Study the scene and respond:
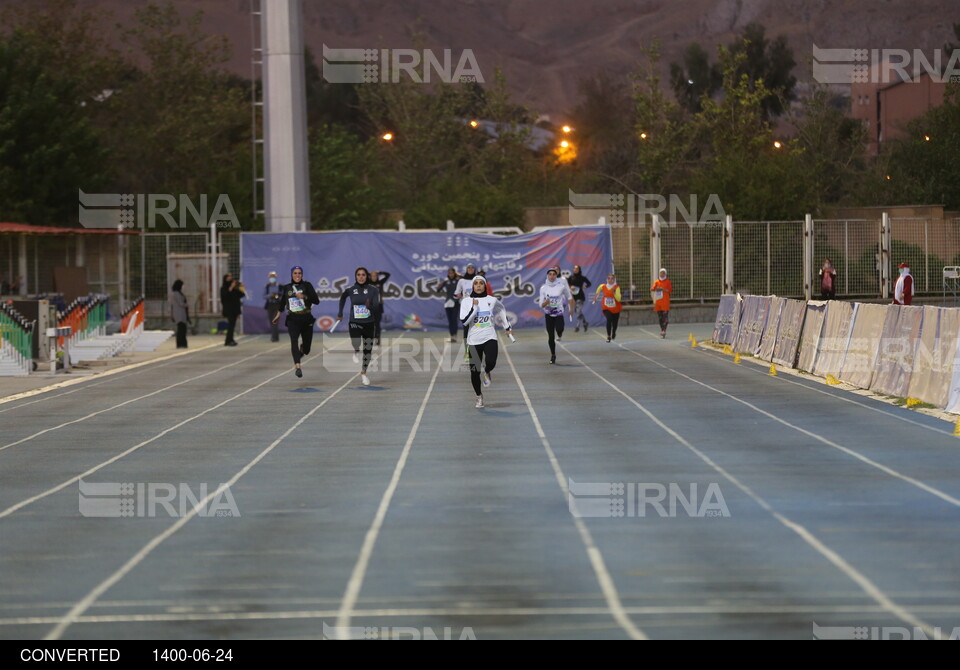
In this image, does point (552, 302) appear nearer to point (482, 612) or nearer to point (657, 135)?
point (482, 612)

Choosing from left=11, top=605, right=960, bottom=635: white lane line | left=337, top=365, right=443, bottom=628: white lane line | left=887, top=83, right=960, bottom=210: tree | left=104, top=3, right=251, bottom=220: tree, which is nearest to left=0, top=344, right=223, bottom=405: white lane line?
left=337, top=365, right=443, bottom=628: white lane line

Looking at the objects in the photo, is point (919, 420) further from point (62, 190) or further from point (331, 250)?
point (62, 190)

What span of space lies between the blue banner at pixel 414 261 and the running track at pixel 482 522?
68.0 ft

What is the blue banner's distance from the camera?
138 ft

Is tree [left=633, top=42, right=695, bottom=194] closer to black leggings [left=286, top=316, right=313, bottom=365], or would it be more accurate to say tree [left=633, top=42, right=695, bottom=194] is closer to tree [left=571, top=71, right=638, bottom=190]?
black leggings [left=286, top=316, right=313, bottom=365]

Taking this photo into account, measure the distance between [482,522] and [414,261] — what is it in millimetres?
31505

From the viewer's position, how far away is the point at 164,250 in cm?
4259

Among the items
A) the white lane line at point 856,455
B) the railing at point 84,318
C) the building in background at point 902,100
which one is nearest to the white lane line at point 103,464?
the white lane line at point 856,455

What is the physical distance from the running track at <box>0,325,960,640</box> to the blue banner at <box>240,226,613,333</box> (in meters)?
20.7

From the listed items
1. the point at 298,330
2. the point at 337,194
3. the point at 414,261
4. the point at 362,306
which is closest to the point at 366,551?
the point at 362,306

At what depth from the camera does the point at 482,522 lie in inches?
431

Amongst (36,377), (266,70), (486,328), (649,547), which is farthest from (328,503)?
(266,70)

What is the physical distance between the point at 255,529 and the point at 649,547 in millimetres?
3032

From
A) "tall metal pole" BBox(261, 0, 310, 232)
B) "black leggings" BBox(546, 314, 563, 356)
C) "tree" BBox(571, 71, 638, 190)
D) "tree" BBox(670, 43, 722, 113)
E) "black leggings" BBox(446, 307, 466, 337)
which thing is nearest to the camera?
"black leggings" BBox(546, 314, 563, 356)
